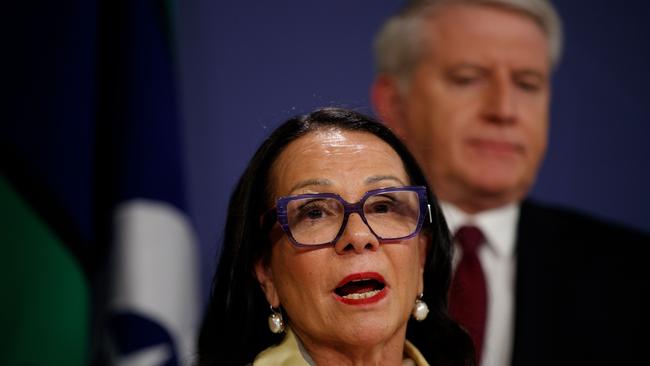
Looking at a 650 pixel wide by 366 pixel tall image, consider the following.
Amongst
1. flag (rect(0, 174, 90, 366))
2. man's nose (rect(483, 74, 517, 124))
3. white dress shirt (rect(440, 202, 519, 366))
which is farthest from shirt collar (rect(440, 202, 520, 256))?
flag (rect(0, 174, 90, 366))

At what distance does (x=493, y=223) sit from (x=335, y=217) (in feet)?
4.53

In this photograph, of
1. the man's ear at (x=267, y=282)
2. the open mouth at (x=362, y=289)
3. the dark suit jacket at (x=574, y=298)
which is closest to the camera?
the open mouth at (x=362, y=289)

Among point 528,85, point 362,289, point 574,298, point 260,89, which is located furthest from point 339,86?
point 362,289

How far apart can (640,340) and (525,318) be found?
1.37 feet

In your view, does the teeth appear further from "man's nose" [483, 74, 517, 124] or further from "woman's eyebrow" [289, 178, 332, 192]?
"man's nose" [483, 74, 517, 124]

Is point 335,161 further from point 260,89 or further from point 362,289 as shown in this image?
point 260,89

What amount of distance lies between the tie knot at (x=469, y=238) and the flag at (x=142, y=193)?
34.5 inches

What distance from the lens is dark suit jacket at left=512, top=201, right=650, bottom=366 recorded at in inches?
99.4

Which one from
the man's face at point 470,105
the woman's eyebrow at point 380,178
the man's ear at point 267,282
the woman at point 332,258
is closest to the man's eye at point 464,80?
the man's face at point 470,105

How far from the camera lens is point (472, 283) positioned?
8.05ft

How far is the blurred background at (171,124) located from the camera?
7.81 ft

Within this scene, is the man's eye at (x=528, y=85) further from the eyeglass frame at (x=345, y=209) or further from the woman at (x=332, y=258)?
the eyeglass frame at (x=345, y=209)

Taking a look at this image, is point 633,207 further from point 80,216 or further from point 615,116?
point 80,216

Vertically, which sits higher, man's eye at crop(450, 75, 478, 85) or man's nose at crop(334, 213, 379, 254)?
man's eye at crop(450, 75, 478, 85)
